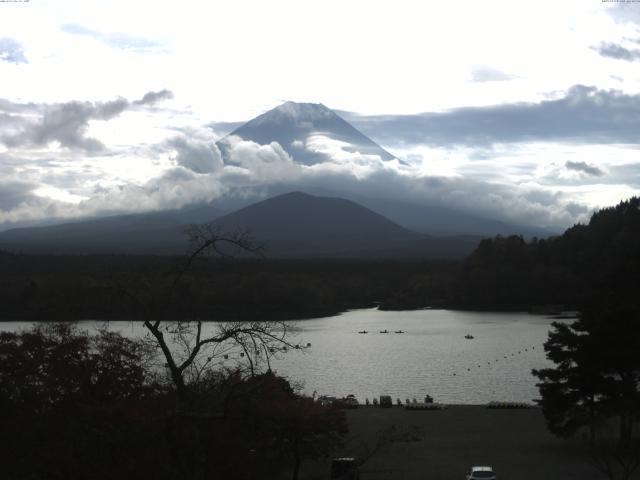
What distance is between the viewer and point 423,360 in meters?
36.9

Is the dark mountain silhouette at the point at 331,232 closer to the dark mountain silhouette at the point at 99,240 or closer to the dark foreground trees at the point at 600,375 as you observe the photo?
the dark mountain silhouette at the point at 99,240

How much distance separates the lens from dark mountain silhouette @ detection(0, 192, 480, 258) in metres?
136

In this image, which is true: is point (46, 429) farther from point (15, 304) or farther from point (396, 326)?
point (15, 304)

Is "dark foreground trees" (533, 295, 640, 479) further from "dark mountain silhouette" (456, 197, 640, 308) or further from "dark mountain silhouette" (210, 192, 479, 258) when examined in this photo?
"dark mountain silhouette" (210, 192, 479, 258)

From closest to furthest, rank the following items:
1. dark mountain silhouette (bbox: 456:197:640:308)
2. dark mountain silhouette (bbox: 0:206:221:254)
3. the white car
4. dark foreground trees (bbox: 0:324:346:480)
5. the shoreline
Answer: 1. dark foreground trees (bbox: 0:324:346:480)
2. the white car
3. the shoreline
4. dark mountain silhouette (bbox: 456:197:640:308)
5. dark mountain silhouette (bbox: 0:206:221:254)

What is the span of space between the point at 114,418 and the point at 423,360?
29.9 meters

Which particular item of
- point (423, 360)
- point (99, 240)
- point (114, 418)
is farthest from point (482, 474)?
point (99, 240)

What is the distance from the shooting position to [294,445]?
12.7m

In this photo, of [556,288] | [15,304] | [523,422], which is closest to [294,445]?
[523,422]

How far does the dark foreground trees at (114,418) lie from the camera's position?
6184 mm

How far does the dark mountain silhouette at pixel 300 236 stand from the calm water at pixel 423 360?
73029mm

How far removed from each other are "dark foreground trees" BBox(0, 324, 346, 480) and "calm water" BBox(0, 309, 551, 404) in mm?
6077

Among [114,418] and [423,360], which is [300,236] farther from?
[114,418]

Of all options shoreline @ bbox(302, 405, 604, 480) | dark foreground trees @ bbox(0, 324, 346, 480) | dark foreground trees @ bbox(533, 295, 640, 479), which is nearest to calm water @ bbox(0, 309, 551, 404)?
shoreline @ bbox(302, 405, 604, 480)
